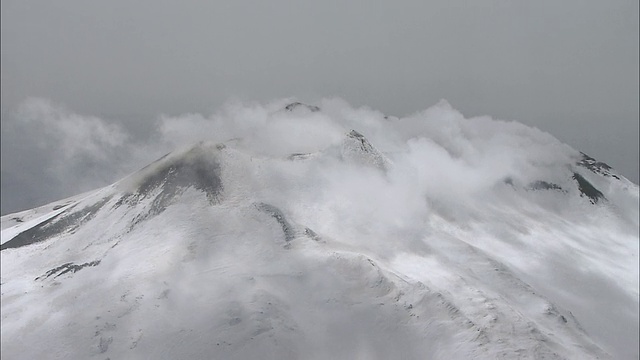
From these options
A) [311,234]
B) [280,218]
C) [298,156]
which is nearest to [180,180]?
[280,218]

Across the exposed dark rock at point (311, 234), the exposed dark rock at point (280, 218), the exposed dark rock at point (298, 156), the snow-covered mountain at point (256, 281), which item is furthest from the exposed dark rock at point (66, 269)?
the exposed dark rock at point (298, 156)

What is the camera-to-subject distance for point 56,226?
16775 cm

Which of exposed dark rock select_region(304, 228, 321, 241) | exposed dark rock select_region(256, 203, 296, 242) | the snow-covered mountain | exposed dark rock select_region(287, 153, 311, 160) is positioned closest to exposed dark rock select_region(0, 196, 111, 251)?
the snow-covered mountain

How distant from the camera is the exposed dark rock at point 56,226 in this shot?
536 ft

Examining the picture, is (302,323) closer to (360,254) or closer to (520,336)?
(360,254)

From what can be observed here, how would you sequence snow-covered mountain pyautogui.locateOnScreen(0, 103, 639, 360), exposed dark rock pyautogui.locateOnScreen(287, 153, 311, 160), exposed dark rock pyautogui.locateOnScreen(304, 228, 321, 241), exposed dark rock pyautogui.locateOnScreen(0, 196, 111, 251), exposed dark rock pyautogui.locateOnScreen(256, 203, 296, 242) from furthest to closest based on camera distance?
exposed dark rock pyautogui.locateOnScreen(287, 153, 311, 160), exposed dark rock pyautogui.locateOnScreen(0, 196, 111, 251), exposed dark rock pyautogui.locateOnScreen(304, 228, 321, 241), exposed dark rock pyautogui.locateOnScreen(256, 203, 296, 242), snow-covered mountain pyautogui.locateOnScreen(0, 103, 639, 360)

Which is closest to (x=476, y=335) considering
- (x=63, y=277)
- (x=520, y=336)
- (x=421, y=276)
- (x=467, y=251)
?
(x=520, y=336)

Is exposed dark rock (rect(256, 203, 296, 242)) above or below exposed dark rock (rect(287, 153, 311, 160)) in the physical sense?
below

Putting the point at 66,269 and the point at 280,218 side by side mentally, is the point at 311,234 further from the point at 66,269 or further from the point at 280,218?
the point at 66,269

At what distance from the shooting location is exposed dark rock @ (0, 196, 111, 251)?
16350 centimetres

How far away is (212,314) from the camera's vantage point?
5340 inches

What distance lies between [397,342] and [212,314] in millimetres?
38395

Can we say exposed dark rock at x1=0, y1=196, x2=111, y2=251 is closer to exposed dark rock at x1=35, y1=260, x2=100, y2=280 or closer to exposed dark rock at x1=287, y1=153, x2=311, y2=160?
exposed dark rock at x1=35, y1=260, x2=100, y2=280

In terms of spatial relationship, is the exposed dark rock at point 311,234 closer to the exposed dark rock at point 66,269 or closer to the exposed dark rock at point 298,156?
the exposed dark rock at point 298,156
